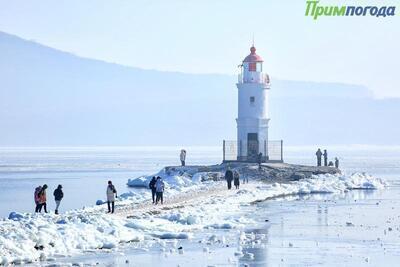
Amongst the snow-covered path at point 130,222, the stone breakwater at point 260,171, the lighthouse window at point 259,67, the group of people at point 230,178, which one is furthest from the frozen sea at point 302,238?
the lighthouse window at point 259,67

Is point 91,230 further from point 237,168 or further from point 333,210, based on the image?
point 237,168

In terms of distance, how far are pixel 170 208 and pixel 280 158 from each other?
1051 inches

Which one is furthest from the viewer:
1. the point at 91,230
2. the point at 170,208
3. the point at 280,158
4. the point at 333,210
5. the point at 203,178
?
the point at 280,158

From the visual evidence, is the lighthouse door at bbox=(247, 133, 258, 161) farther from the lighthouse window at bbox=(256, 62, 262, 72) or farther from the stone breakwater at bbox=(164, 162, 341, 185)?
the lighthouse window at bbox=(256, 62, 262, 72)

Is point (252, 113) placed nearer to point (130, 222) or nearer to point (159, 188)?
point (159, 188)

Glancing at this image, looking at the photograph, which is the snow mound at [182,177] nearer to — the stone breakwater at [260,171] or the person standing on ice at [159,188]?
the stone breakwater at [260,171]

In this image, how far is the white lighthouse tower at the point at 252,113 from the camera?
61.2m

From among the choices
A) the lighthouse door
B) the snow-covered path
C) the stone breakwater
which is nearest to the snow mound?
the stone breakwater

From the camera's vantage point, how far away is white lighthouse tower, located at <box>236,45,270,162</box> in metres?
61.2

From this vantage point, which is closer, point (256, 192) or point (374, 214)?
point (374, 214)

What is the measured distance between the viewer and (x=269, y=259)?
25.8 m

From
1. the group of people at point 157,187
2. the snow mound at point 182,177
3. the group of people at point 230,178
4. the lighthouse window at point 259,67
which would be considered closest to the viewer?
the group of people at point 157,187

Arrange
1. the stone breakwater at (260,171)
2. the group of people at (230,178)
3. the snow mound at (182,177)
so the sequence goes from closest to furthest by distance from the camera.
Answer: the group of people at (230,178) → the snow mound at (182,177) → the stone breakwater at (260,171)

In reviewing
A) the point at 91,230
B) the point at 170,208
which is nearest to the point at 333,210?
the point at 170,208
